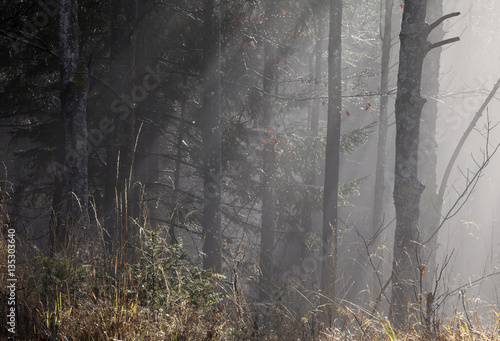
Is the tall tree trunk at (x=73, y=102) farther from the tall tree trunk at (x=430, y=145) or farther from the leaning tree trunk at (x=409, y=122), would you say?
the tall tree trunk at (x=430, y=145)

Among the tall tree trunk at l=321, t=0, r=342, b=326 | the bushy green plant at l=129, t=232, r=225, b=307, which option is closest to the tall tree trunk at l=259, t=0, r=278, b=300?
the tall tree trunk at l=321, t=0, r=342, b=326

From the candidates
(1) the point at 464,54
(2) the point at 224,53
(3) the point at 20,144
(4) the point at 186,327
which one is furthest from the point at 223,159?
(1) the point at 464,54

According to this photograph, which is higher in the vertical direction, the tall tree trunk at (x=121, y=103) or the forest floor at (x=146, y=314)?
the tall tree trunk at (x=121, y=103)

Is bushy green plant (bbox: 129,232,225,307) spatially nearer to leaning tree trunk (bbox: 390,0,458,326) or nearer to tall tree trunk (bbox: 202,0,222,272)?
leaning tree trunk (bbox: 390,0,458,326)

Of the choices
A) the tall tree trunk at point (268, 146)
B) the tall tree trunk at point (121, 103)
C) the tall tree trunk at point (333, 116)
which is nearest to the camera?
the tall tree trunk at point (121, 103)

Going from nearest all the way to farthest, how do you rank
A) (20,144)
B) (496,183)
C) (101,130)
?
(101,130) < (20,144) < (496,183)

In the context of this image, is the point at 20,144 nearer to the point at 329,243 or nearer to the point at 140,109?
the point at 140,109

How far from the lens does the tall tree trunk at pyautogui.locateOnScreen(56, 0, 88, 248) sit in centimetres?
673

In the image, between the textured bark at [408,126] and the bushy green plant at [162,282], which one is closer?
the bushy green plant at [162,282]

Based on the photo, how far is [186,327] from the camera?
3393 mm

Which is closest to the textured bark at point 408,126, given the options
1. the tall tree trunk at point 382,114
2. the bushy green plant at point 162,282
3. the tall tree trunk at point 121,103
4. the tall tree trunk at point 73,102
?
the bushy green plant at point 162,282

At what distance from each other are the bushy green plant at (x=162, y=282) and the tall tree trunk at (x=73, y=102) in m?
2.70

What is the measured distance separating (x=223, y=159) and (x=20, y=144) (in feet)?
33.4

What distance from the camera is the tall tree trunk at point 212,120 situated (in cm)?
938
